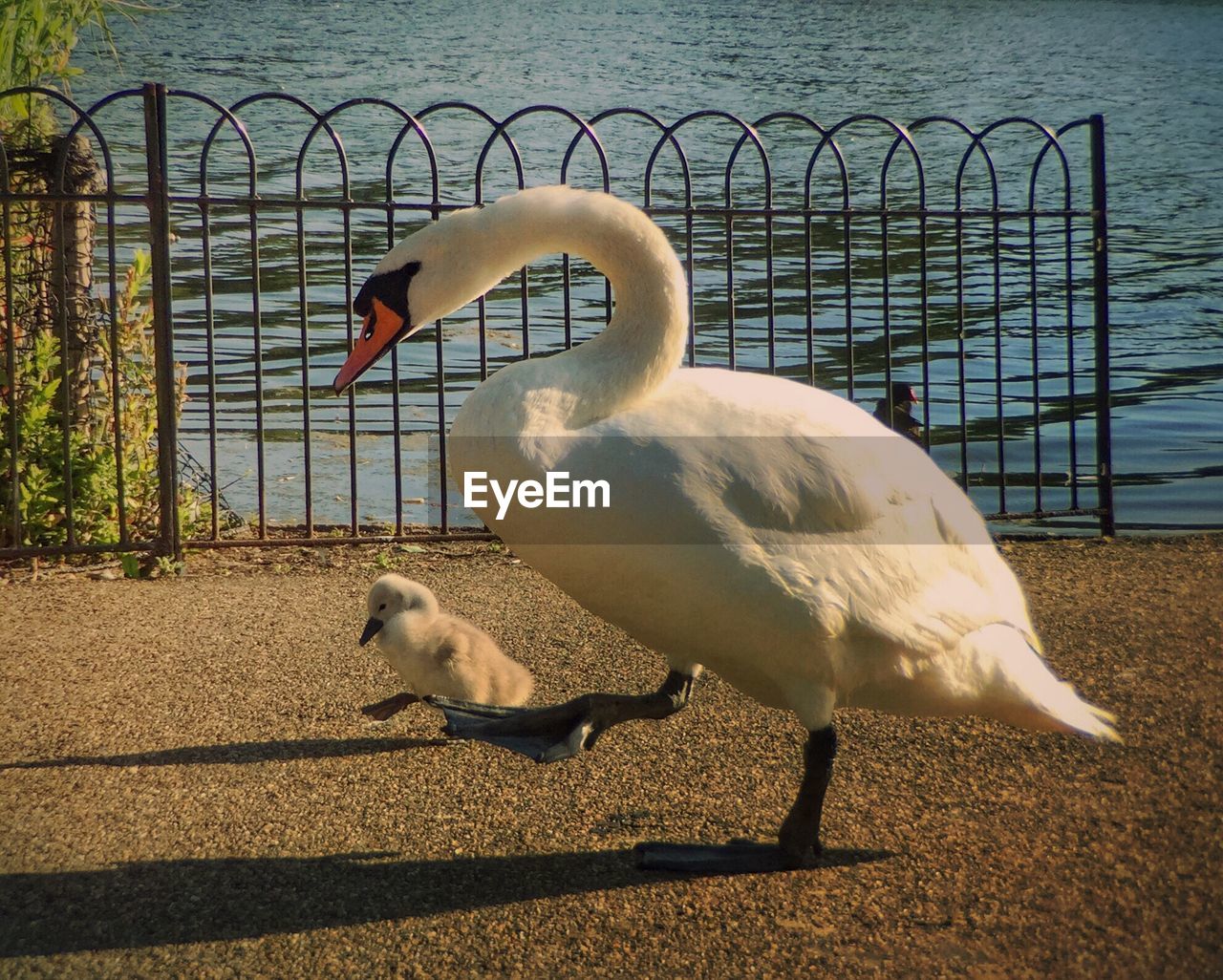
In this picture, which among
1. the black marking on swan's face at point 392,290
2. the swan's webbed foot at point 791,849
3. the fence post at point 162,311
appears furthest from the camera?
the fence post at point 162,311

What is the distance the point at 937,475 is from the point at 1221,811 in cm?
123

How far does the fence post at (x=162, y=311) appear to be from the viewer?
6.15 metres

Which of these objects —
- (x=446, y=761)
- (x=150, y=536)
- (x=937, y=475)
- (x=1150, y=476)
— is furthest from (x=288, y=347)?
(x=937, y=475)

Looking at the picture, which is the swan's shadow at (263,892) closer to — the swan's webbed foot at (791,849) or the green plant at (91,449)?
the swan's webbed foot at (791,849)

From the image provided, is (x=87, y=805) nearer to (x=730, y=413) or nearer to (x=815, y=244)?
(x=730, y=413)

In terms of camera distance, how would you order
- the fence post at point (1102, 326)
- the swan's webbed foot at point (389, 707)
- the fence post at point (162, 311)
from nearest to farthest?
the swan's webbed foot at point (389, 707) → the fence post at point (162, 311) → the fence post at point (1102, 326)

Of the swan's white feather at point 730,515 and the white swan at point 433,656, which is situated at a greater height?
the swan's white feather at point 730,515

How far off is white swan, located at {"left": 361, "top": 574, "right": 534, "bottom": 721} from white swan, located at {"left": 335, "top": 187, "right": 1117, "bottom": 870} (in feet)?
2.62

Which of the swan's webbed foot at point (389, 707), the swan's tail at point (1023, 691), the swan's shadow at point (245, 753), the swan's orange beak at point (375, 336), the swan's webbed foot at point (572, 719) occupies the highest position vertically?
the swan's orange beak at point (375, 336)

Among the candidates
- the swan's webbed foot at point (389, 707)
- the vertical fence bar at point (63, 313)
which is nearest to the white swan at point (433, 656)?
the swan's webbed foot at point (389, 707)

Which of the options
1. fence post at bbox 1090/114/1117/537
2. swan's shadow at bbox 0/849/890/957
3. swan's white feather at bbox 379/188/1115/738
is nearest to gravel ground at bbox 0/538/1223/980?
swan's shadow at bbox 0/849/890/957

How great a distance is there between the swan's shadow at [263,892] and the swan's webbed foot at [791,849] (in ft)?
0.17

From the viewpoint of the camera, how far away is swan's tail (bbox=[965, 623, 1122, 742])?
3.35 metres

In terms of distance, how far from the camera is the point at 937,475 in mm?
3469
